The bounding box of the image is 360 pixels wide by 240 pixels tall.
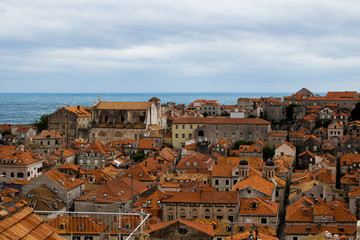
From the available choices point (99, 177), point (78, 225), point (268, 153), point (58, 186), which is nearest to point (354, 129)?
point (268, 153)

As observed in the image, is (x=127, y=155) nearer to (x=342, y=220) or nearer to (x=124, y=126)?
(x=124, y=126)

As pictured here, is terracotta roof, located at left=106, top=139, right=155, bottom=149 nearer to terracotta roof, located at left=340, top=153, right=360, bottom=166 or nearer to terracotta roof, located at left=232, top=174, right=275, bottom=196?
terracotta roof, located at left=340, top=153, right=360, bottom=166

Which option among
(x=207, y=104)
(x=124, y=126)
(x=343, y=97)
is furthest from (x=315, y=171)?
(x=207, y=104)

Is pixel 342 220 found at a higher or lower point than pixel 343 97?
lower

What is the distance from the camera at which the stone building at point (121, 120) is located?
86.9m

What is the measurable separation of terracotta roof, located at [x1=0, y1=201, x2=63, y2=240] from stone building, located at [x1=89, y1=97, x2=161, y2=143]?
75.9m

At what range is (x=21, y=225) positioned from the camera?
968 cm

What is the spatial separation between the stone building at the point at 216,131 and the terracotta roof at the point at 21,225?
71.7m

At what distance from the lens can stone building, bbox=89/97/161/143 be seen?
285 ft

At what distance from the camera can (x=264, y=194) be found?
1736 inches

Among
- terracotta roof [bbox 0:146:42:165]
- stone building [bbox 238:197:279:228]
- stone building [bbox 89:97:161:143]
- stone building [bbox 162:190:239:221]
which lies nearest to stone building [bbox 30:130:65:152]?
stone building [bbox 89:97:161:143]

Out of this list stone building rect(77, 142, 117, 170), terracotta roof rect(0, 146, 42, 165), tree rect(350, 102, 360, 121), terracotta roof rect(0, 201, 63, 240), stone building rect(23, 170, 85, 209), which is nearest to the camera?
terracotta roof rect(0, 201, 63, 240)

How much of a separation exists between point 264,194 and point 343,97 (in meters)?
70.6

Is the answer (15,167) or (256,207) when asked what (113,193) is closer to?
(256,207)
